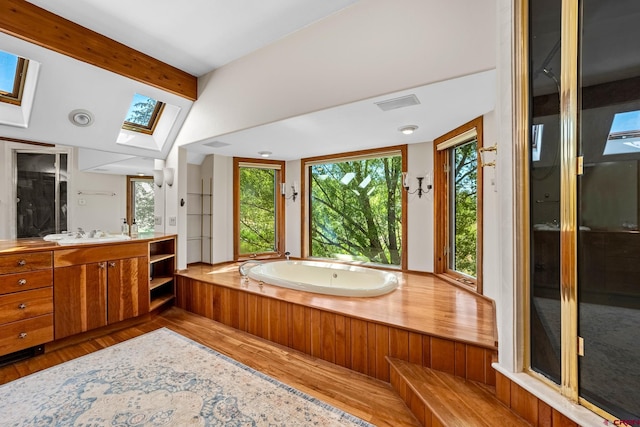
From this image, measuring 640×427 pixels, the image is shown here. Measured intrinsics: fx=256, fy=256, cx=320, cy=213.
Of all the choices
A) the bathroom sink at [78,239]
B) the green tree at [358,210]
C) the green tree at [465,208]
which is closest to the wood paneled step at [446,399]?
the green tree at [465,208]

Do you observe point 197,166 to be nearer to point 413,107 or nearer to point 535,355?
point 413,107

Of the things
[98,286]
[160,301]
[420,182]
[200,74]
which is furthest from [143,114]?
[420,182]

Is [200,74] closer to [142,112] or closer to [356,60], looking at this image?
[142,112]

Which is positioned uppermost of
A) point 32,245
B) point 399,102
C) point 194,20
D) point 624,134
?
point 194,20

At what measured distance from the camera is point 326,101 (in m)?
2.12

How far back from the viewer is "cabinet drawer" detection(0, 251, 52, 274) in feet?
6.46

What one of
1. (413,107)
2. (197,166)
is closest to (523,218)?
(413,107)

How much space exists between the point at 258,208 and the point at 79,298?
7.89 feet

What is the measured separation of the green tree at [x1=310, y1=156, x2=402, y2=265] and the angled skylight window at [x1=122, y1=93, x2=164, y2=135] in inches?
89.6

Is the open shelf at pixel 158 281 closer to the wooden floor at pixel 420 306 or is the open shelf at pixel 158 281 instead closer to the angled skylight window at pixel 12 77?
the wooden floor at pixel 420 306

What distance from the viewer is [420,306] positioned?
2160mm

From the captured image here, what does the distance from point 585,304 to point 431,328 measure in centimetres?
89

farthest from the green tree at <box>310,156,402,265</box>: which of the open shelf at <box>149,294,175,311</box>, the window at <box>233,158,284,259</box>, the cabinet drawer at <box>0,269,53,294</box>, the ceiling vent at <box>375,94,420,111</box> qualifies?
the cabinet drawer at <box>0,269,53,294</box>

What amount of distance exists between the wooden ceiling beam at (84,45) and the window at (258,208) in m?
1.48
